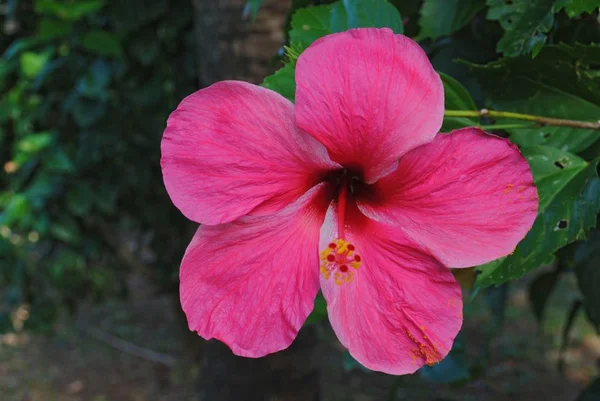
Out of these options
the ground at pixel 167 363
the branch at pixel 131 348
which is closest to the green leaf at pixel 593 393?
the ground at pixel 167 363

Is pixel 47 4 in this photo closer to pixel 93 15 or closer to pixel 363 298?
pixel 93 15

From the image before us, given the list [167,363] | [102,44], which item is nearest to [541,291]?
[102,44]

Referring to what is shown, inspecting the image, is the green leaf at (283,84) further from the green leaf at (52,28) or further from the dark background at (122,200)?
the green leaf at (52,28)

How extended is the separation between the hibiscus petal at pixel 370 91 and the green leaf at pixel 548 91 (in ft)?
0.64

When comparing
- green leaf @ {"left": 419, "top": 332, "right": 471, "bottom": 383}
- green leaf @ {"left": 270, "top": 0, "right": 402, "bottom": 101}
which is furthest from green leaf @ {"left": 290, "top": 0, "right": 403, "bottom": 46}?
green leaf @ {"left": 419, "top": 332, "right": 471, "bottom": 383}

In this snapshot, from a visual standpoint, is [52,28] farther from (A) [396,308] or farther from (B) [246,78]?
(A) [396,308]

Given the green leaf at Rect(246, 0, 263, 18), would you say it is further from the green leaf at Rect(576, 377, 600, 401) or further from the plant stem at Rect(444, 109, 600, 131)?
the green leaf at Rect(576, 377, 600, 401)

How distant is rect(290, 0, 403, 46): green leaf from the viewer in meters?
0.64

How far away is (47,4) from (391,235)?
2.05 m

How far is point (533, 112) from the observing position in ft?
2.40

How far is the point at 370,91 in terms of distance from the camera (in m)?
0.52

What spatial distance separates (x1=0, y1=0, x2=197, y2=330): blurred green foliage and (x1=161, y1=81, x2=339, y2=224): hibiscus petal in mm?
1846

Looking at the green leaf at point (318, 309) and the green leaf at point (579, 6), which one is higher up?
the green leaf at point (579, 6)

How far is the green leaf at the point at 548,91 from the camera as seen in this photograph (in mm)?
693
